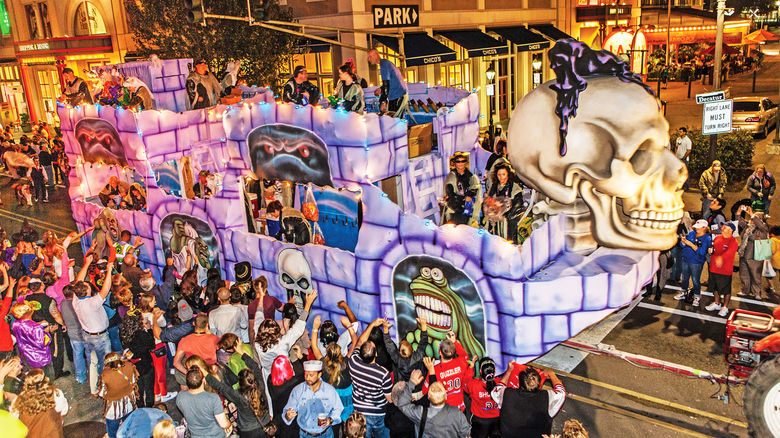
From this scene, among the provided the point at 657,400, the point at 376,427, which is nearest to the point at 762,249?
the point at 657,400

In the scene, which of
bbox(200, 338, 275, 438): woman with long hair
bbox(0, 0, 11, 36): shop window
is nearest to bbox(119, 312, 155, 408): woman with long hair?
bbox(200, 338, 275, 438): woman with long hair

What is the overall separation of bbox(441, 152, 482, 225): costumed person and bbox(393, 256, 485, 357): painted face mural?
146 cm

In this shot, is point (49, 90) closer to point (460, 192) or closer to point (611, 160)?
point (460, 192)

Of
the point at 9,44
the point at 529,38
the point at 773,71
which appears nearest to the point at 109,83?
the point at 529,38

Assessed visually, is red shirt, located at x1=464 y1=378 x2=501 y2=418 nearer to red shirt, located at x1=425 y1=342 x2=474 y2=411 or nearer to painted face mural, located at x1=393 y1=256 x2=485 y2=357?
red shirt, located at x1=425 y1=342 x2=474 y2=411

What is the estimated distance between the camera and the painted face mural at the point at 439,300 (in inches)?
308

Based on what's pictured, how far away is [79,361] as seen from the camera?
30.4 ft

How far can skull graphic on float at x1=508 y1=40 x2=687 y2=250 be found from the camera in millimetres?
6734

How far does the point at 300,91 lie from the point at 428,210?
289 cm

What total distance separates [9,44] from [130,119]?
3702 cm

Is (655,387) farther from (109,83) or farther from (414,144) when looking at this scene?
(109,83)

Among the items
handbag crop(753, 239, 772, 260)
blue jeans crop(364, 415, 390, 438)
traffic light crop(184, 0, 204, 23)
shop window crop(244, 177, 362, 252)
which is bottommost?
blue jeans crop(364, 415, 390, 438)

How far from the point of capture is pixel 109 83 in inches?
474

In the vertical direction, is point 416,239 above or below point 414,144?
below
